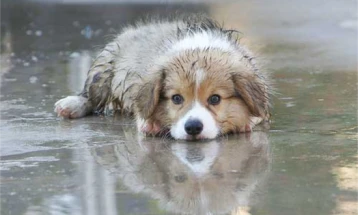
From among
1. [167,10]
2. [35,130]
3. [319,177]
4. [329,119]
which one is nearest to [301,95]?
[329,119]

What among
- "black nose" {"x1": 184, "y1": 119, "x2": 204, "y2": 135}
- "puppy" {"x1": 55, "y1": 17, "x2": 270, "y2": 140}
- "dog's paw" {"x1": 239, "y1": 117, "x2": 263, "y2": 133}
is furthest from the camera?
"dog's paw" {"x1": 239, "y1": 117, "x2": 263, "y2": 133}

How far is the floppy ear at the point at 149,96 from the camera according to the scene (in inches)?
272

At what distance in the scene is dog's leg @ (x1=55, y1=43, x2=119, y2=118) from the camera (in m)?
8.05

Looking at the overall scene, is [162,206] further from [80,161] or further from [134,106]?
[134,106]

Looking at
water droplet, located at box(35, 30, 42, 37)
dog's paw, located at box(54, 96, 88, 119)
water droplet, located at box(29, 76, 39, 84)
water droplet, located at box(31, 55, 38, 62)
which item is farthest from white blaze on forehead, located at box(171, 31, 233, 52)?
water droplet, located at box(35, 30, 42, 37)

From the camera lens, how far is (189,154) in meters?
6.26

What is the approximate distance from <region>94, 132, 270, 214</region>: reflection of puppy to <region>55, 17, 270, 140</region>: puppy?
0.16m

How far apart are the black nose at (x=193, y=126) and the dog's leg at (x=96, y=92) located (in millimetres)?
1636

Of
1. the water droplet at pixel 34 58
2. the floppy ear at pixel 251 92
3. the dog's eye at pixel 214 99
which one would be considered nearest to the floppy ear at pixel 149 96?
the dog's eye at pixel 214 99

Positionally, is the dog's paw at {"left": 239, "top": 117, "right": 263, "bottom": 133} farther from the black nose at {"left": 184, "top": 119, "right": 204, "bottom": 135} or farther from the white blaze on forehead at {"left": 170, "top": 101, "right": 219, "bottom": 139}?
the black nose at {"left": 184, "top": 119, "right": 204, "bottom": 135}

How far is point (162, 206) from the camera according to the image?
16.1ft

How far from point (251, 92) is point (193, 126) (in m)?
0.56

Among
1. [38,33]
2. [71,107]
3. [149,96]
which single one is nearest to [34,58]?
[38,33]

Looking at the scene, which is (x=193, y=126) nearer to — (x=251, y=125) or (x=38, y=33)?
(x=251, y=125)
